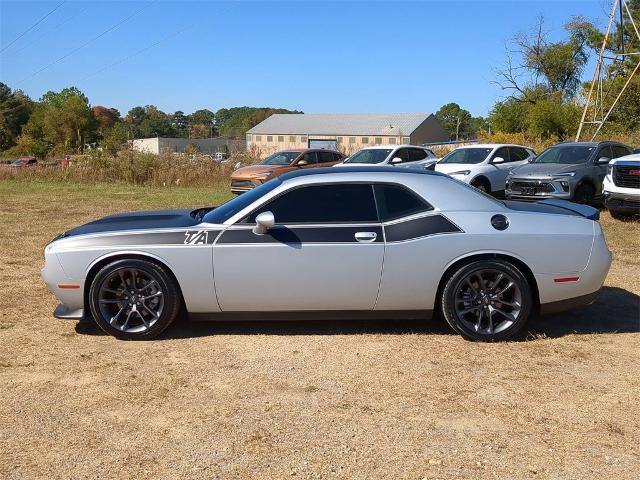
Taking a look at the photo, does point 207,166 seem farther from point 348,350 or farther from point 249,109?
point 249,109

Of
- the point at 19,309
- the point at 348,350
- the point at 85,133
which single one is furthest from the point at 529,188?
the point at 85,133

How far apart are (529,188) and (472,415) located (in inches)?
419

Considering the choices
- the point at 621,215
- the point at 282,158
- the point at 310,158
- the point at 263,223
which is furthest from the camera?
the point at 310,158

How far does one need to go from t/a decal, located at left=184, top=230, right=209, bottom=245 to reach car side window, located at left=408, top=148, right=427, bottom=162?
49.4ft

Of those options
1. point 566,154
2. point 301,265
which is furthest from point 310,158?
point 301,265

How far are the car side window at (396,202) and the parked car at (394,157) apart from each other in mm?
13692

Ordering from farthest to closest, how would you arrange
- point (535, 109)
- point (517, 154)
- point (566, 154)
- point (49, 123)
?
1. point (49, 123)
2. point (535, 109)
3. point (517, 154)
4. point (566, 154)

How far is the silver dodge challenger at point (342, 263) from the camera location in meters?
5.20

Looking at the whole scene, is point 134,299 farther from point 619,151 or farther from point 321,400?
point 619,151

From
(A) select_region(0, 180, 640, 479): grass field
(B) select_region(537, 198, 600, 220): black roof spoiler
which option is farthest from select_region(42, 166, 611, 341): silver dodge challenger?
(A) select_region(0, 180, 640, 479): grass field

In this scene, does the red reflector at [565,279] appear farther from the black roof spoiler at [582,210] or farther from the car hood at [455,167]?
the car hood at [455,167]

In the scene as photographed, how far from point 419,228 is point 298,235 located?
3.31ft

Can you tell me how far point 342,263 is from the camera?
518 centimetres

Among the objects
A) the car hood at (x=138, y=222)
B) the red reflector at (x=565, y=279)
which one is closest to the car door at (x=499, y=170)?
the red reflector at (x=565, y=279)
